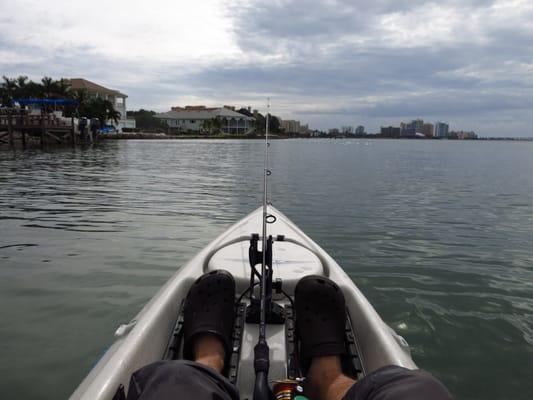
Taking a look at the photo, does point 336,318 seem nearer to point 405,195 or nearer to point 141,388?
point 141,388

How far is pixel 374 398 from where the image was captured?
1512 mm

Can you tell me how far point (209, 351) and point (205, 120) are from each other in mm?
119525

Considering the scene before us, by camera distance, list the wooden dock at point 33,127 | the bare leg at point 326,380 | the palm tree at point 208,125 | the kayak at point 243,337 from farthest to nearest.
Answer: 1. the palm tree at point 208,125
2. the wooden dock at point 33,127
3. the bare leg at point 326,380
4. the kayak at point 243,337

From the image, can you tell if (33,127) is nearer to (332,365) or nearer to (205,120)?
(332,365)

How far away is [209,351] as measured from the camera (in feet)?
8.09

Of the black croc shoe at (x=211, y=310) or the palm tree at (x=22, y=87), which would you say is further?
the palm tree at (x=22, y=87)

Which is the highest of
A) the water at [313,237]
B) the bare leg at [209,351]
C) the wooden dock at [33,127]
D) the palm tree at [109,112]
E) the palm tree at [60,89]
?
the palm tree at [60,89]

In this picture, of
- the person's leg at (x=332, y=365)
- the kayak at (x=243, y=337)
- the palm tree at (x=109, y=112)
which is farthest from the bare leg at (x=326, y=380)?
the palm tree at (x=109, y=112)

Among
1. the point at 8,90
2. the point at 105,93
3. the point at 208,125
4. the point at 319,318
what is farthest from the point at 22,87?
the point at 319,318

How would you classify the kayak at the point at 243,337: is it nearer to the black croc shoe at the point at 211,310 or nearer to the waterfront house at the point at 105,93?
the black croc shoe at the point at 211,310

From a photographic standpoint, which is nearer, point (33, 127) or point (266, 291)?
point (266, 291)

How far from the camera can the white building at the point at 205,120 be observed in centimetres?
11619

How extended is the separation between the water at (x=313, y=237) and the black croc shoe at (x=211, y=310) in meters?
1.46

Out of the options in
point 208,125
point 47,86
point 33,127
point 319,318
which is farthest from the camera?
point 208,125
